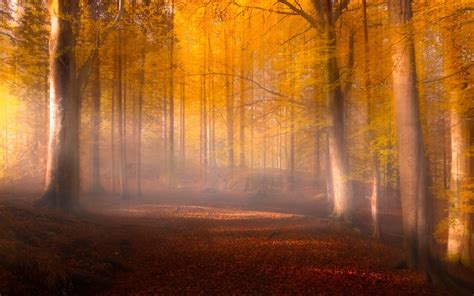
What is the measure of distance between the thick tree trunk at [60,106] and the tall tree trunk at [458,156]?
11015 mm

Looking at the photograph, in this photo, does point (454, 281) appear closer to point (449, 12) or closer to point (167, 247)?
point (449, 12)

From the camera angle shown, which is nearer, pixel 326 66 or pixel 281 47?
pixel 326 66

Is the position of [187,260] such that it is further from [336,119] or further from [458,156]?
[458,156]

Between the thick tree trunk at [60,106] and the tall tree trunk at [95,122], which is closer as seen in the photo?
the thick tree trunk at [60,106]

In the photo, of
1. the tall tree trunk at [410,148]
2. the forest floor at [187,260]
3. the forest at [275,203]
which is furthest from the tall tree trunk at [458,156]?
the forest floor at [187,260]

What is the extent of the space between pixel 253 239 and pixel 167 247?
2383 mm

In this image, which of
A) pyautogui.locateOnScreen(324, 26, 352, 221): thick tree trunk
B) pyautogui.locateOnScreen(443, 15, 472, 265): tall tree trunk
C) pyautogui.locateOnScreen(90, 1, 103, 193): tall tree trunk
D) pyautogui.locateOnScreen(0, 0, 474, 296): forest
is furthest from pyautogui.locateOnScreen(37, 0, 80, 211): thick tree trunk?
pyautogui.locateOnScreen(443, 15, 472, 265): tall tree trunk

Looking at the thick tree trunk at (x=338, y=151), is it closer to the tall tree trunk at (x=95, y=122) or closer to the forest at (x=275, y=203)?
the forest at (x=275, y=203)

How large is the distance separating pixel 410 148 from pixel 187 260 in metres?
5.42

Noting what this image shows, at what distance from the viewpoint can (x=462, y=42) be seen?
7805 millimetres

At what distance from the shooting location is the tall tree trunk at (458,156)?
783 cm

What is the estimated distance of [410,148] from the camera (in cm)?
667

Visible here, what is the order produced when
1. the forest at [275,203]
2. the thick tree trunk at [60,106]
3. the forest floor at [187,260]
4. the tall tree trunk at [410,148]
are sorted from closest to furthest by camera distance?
the forest floor at [187,260] → the forest at [275,203] → the tall tree trunk at [410,148] → the thick tree trunk at [60,106]

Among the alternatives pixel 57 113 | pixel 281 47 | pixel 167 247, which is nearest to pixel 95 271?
pixel 167 247
